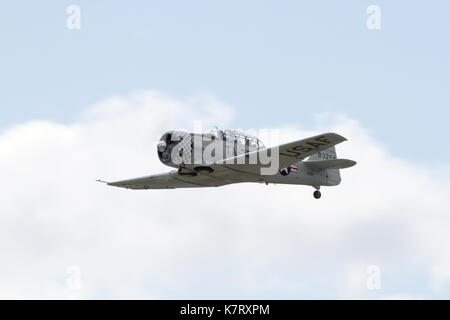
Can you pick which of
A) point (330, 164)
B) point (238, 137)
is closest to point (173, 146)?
point (238, 137)

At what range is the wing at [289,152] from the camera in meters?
30.1

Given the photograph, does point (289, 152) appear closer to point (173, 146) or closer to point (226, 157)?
point (226, 157)

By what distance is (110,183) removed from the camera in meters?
37.4

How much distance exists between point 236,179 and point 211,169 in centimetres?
139

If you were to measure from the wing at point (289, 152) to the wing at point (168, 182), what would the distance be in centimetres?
150

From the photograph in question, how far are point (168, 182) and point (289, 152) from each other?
6425 mm

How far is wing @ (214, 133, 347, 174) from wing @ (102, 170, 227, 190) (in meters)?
1.50

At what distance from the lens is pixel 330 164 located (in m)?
35.6

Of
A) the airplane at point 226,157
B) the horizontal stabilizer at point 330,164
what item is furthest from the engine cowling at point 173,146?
the horizontal stabilizer at point 330,164

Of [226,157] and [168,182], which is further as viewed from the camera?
[168,182]

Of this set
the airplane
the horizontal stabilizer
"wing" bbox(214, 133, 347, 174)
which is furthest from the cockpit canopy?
the horizontal stabilizer

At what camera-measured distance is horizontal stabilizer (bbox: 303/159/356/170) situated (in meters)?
34.2
